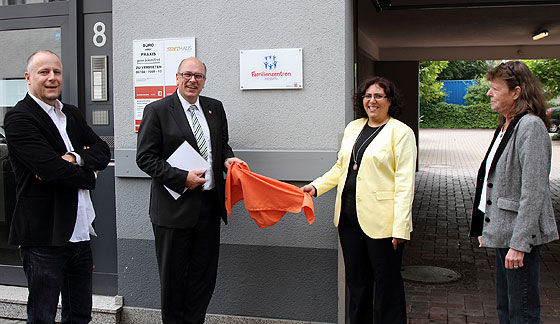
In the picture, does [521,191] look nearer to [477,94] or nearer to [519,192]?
[519,192]

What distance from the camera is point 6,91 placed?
5.52 metres

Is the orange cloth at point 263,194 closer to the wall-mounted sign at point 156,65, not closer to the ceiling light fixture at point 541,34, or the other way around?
the wall-mounted sign at point 156,65

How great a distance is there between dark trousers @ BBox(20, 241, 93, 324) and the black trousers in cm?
180

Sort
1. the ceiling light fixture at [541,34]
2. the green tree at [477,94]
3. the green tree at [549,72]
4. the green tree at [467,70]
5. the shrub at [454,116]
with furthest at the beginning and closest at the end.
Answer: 1. the green tree at [467,70]
2. the green tree at [477,94]
3. the shrub at [454,116]
4. the green tree at [549,72]
5. the ceiling light fixture at [541,34]

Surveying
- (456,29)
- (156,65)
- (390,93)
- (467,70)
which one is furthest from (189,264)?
(467,70)

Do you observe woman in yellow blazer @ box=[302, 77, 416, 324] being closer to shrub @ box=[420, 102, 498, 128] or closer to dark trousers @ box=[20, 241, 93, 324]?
dark trousers @ box=[20, 241, 93, 324]

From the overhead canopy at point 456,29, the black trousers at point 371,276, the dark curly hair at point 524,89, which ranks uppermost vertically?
the overhead canopy at point 456,29

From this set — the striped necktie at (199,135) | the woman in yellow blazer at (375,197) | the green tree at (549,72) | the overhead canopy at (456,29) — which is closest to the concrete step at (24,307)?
the striped necktie at (199,135)

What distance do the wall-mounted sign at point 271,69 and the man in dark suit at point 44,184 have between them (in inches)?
56.2

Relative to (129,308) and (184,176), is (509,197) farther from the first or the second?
(129,308)

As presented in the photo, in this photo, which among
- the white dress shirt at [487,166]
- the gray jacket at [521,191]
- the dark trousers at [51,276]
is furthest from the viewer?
the dark trousers at [51,276]

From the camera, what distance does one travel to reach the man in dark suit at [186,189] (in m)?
3.89

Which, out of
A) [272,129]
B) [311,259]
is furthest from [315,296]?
[272,129]

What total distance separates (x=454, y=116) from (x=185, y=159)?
41179 millimetres
